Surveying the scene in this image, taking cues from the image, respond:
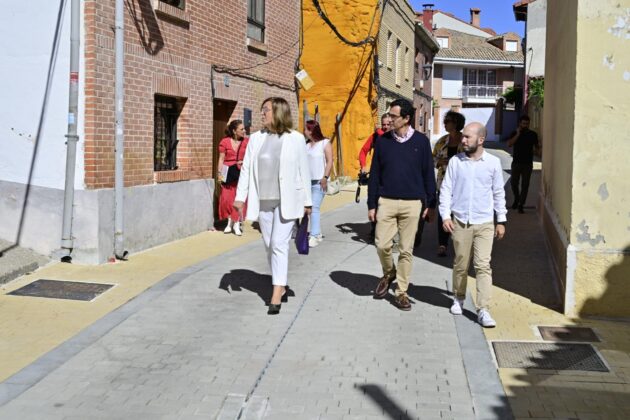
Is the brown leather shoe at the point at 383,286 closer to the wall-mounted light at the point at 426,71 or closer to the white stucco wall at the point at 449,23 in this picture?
the wall-mounted light at the point at 426,71

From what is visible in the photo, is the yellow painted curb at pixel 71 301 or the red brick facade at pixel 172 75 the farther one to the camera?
the red brick facade at pixel 172 75

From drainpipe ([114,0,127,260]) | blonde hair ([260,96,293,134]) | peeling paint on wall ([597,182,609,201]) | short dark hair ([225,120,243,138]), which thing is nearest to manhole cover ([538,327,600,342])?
peeling paint on wall ([597,182,609,201])

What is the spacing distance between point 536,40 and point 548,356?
33383 mm

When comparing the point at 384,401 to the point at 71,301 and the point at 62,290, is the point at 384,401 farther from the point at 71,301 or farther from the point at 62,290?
the point at 62,290

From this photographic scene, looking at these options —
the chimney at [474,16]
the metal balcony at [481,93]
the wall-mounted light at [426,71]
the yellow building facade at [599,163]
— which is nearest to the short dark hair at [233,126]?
the yellow building facade at [599,163]

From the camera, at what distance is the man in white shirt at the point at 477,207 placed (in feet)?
19.9

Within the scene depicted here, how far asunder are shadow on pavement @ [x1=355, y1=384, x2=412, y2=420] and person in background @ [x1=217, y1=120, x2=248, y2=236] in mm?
6711

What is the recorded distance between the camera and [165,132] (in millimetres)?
10484

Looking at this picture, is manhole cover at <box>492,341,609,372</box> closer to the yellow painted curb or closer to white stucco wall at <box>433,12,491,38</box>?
the yellow painted curb

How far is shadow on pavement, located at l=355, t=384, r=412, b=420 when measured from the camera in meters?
4.19

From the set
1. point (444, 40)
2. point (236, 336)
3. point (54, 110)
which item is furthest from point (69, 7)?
point (444, 40)

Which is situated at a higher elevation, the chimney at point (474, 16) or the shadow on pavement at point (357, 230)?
the chimney at point (474, 16)

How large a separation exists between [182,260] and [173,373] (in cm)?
415

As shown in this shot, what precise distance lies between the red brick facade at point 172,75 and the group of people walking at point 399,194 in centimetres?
273
